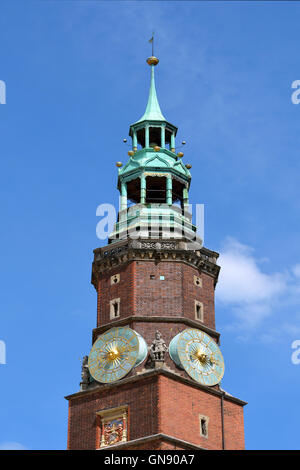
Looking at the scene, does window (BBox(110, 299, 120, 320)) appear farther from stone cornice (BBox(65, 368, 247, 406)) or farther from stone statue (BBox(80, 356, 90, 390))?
stone cornice (BBox(65, 368, 247, 406))

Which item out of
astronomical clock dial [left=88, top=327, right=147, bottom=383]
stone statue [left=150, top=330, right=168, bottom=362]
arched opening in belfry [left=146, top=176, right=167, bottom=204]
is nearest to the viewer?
stone statue [left=150, top=330, right=168, bottom=362]

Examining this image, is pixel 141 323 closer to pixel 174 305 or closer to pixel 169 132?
pixel 174 305

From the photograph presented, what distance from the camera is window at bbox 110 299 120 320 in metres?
61.8

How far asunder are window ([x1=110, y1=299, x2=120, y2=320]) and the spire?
15.1 metres

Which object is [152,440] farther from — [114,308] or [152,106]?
[152,106]

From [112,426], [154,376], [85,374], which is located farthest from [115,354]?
[112,426]

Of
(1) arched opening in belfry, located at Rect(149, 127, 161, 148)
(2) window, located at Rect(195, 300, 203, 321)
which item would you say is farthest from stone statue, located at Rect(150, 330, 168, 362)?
(1) arched opening in belfry, located at Rect(149, 127, 161, 148)

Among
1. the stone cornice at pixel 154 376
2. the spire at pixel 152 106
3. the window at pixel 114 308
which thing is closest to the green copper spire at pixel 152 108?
the spire at pixel 152 106

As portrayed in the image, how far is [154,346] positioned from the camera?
192 ft

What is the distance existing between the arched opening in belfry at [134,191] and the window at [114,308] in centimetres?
1038

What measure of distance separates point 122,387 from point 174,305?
235 inches

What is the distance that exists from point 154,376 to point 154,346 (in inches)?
81.1

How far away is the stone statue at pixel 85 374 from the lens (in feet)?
197

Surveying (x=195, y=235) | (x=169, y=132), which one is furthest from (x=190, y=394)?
(x=169, y=132)
